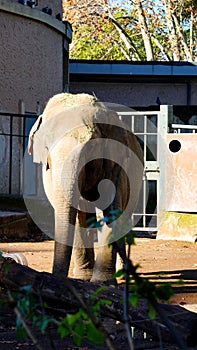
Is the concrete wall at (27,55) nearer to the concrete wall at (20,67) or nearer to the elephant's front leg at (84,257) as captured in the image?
the concrete wall at (20,67)

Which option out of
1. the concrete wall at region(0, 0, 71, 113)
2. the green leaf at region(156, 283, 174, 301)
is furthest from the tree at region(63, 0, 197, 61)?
the green leaf at region(156, 283, 174, 301)

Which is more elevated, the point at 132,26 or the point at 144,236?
the point at 132,26

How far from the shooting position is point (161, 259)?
10.3m

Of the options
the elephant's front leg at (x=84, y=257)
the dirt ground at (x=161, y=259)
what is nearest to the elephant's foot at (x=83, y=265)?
the elephant's front leg at (x=84, y=257)

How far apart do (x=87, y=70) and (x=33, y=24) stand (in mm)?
5410

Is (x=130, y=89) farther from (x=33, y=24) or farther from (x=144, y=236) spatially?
(x=144, y=236)

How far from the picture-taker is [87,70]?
2219cm

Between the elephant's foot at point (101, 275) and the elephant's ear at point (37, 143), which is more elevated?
the elephant's ear at point (37, 143)

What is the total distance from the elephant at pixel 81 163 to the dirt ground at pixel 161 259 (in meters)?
0.88

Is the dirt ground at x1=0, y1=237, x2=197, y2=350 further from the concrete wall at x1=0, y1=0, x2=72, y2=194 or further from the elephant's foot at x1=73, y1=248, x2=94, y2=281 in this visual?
the concrete wall at x1=0, y1=0, x2=72, y2=194

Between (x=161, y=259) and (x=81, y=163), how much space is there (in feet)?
12.3

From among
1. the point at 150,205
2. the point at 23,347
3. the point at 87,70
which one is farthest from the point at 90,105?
the point at 87,70

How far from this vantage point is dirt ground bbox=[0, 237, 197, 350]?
797 cm

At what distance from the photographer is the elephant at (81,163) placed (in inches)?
265
